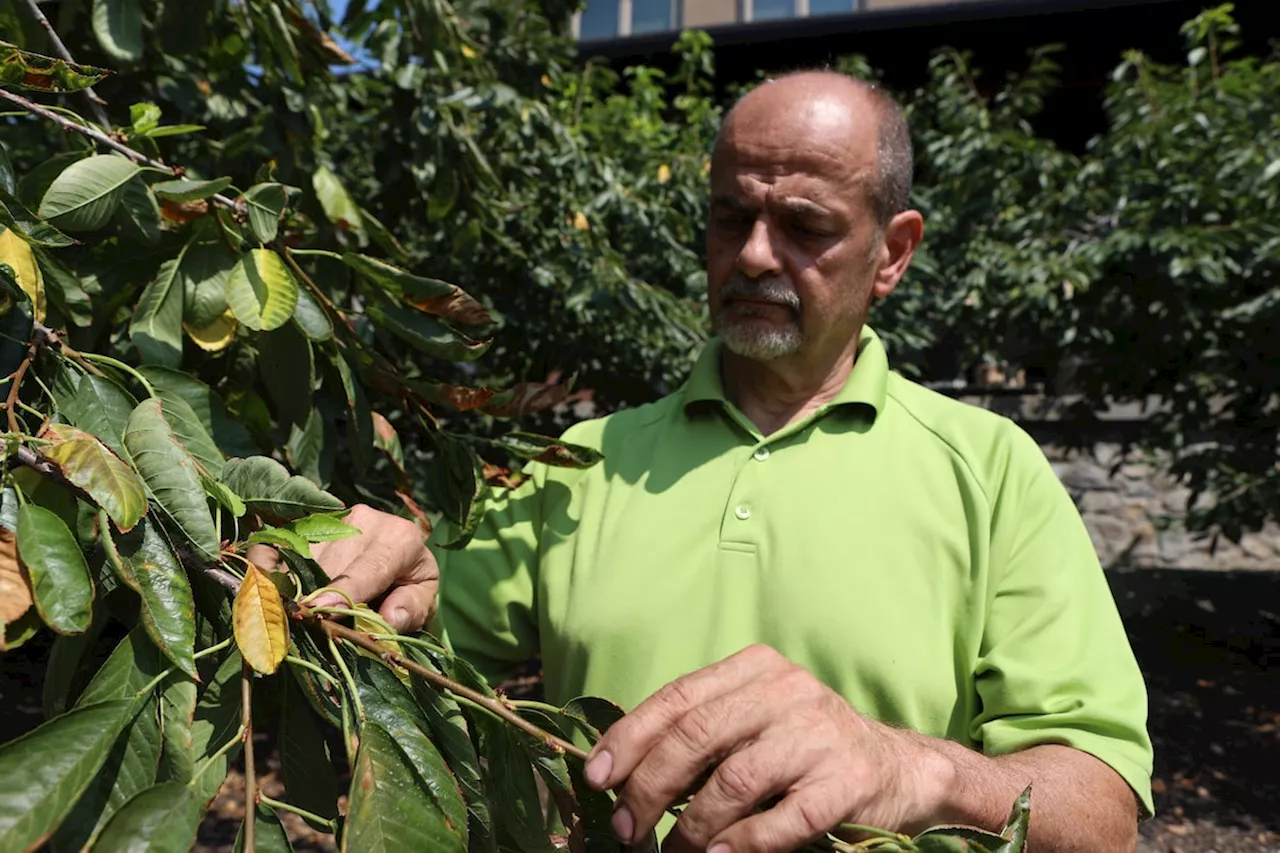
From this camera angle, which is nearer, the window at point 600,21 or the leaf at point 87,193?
the leaf at point 87,193

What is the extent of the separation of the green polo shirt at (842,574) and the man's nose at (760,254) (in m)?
0.22

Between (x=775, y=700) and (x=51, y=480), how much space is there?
66 cm

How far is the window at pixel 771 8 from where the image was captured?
9273 millimetres

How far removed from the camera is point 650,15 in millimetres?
9672

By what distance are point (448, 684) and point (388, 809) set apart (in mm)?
132

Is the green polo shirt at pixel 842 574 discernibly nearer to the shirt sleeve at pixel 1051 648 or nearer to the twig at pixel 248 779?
the shirt sleeve at pixel 1051 648

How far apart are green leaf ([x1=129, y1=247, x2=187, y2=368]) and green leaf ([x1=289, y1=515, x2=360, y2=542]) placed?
0.41 m

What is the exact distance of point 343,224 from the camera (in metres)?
→ 1.82

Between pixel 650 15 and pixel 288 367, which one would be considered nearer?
pixel 288 367

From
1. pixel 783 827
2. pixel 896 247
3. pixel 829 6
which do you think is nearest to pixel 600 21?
pixel 829 6

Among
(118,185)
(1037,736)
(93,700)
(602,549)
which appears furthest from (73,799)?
(1037,736)

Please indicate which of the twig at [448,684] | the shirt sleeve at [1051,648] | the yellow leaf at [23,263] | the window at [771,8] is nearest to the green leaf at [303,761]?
the twig at [448,684]

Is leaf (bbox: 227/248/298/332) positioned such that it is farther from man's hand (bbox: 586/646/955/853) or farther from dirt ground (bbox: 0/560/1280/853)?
dirt ground (bbox: 0/560/1280/853)

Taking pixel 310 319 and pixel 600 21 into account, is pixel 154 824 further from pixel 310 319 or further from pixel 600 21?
pixel 600 21
